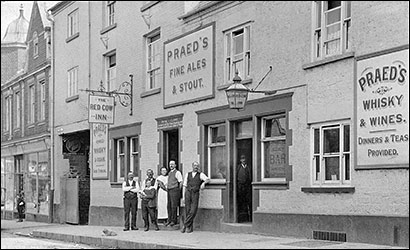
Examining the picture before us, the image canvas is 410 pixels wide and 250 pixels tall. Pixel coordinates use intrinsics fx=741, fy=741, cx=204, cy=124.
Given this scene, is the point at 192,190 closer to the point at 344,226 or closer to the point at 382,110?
the point at 344,226

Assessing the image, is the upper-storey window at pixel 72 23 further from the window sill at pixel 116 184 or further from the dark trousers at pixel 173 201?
the dark trousers at pixel 173 201

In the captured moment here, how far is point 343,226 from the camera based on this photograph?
1443 centimetres

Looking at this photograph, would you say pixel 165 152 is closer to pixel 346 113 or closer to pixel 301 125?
pixel 301 125

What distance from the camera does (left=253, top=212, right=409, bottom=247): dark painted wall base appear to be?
13.2m

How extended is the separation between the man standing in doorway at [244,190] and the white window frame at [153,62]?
16.3ft

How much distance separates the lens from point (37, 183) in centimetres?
3195

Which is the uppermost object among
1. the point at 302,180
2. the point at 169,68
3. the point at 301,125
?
the point at 169,68

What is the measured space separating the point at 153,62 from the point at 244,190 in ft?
19.4

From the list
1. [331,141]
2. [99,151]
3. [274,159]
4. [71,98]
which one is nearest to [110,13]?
[71,98]

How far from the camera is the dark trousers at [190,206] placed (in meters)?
18.3

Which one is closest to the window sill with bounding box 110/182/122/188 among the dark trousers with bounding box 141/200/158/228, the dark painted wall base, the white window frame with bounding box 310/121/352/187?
the dark trousers with bounding box 141/200/158/228

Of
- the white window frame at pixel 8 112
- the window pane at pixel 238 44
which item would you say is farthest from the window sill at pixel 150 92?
the white window frame at pixel 8 112

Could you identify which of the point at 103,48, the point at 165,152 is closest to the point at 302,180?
the point at 165,152

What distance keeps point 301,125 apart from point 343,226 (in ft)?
7.94
